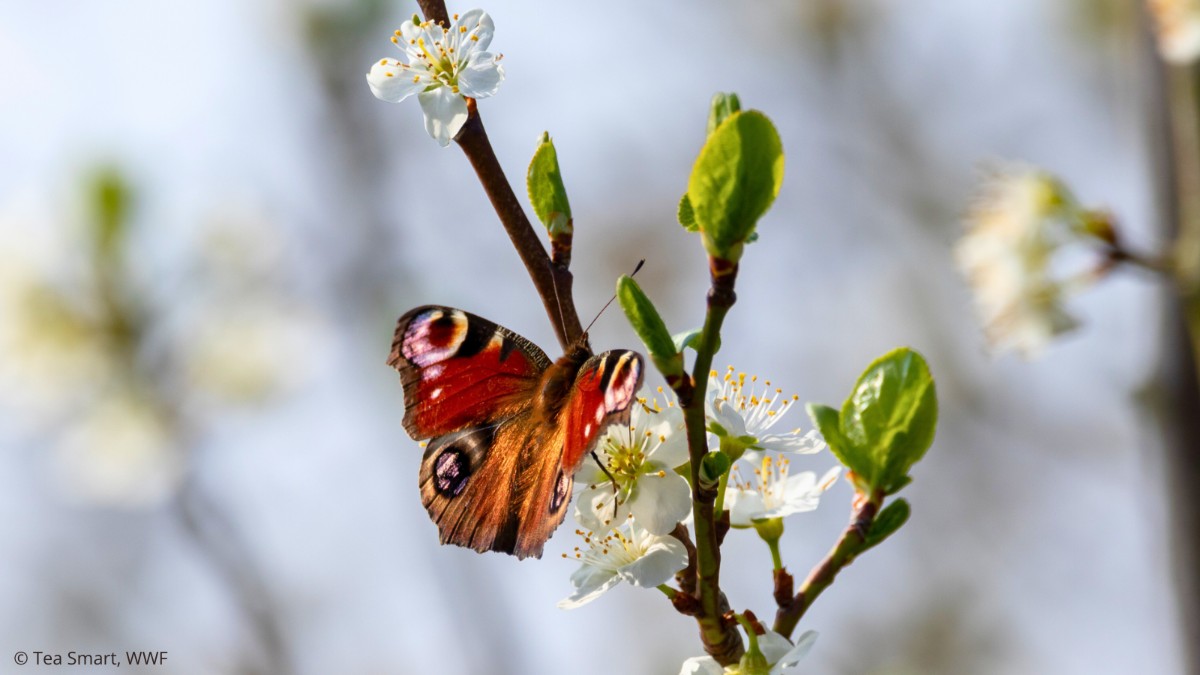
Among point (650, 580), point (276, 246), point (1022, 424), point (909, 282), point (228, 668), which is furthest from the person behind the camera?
point (909, 282)

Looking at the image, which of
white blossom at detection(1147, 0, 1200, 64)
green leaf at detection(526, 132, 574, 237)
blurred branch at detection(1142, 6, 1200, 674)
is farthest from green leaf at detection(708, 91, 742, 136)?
white blossom at detection(1147, 0, 1200, 64)

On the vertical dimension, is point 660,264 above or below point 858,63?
below

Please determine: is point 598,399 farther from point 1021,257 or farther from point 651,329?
point 1021,257

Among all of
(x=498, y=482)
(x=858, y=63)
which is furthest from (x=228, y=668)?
(x=858, y=63)

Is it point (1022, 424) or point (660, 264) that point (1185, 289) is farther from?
point (660, 264)

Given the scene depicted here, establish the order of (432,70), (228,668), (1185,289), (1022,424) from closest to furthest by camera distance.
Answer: (432,70), (1185,289), (228,668), (1022,424)

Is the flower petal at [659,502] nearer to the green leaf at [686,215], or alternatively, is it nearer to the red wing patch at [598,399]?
the red wing patch at [598,399]

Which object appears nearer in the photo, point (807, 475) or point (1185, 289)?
point (807, 475)
